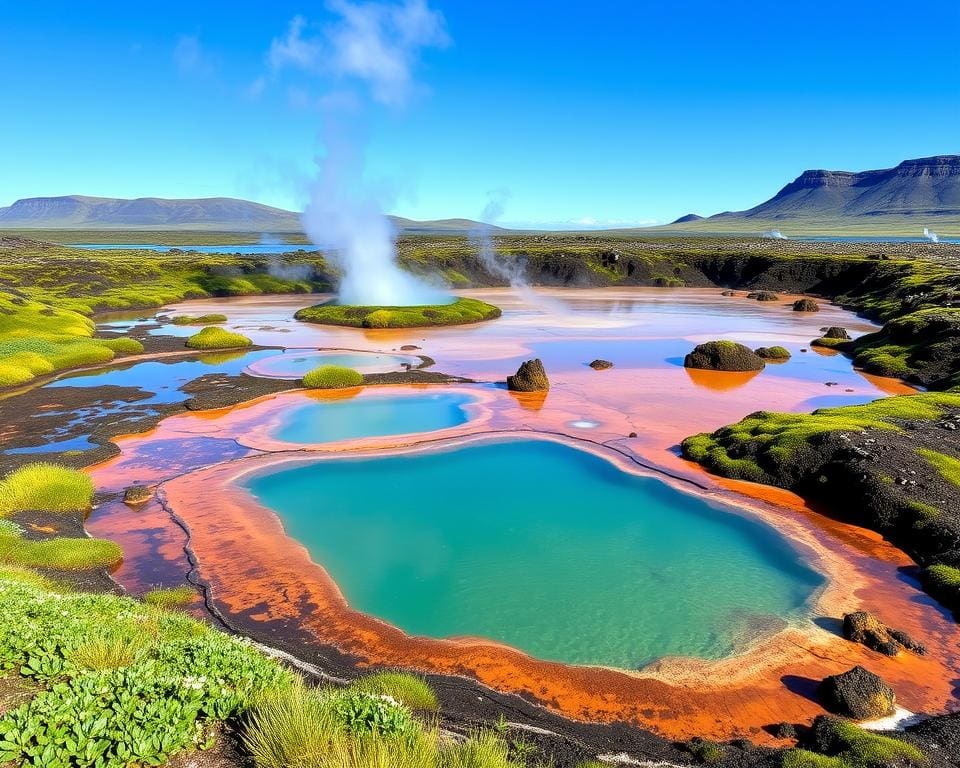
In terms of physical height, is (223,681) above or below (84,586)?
above

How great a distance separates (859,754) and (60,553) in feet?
69.6

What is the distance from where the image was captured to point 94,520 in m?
21.9

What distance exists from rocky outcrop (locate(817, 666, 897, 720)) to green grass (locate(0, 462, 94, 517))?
968 inches

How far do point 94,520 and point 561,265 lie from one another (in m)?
108

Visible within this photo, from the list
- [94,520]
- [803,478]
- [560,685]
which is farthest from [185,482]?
[803,478]

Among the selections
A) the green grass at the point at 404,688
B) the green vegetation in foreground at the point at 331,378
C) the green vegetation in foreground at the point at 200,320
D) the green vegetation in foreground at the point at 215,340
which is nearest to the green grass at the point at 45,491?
the green grass at the point at 404,688

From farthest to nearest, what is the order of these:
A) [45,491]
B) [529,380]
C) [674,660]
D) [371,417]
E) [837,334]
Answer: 1. [837,334]
2. [529,380]
3. [371,417]
4. [45,491]
5. [674,660]

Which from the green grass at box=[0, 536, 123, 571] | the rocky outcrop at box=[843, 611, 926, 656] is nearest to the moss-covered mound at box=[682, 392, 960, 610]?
the rocky outcrop at box=[843, 611, 926, 656]

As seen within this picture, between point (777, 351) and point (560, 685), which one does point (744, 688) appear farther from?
point (777, 351)

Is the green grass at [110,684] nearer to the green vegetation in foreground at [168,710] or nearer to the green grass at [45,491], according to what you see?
the green vegetation in foreground at [168,710]

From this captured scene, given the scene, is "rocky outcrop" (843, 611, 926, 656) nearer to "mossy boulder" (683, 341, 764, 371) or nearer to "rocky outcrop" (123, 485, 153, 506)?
"rocky outcrop" (123, 485, 153, 506)

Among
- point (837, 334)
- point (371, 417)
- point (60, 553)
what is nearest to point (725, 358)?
point (837, 334)

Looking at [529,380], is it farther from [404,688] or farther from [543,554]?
[404,688]

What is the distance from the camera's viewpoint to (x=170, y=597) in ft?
54.5
